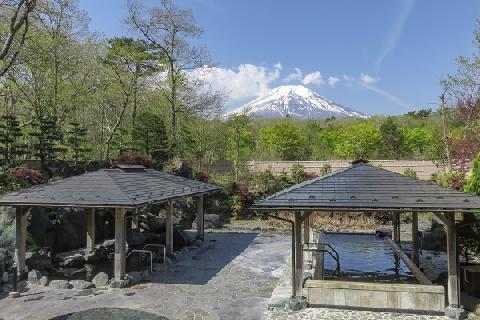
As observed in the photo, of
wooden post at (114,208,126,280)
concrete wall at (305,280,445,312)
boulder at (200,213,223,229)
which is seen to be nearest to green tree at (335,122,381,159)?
boulder at (200,213,223,229)

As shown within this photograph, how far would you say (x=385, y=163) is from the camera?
1356 inches

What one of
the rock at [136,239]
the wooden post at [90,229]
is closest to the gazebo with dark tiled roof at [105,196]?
the rock at [136,239]

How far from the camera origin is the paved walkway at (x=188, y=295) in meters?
9.48

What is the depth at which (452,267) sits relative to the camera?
9.02m

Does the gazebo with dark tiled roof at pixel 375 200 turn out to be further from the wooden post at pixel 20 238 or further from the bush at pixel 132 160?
the bush at pixel 132 160

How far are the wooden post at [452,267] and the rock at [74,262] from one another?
38.3ft

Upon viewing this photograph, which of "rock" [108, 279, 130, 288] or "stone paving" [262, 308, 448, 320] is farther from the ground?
"rock" [108, 279, 130, 288]

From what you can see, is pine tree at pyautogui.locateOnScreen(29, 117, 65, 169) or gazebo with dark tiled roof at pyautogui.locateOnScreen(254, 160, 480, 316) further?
pine tree at pyautogui.locateOnScreen(29, 117, 65, 169)

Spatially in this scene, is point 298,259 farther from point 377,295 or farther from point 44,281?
point 44,281

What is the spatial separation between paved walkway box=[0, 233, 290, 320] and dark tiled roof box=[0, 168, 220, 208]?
7.77 ft

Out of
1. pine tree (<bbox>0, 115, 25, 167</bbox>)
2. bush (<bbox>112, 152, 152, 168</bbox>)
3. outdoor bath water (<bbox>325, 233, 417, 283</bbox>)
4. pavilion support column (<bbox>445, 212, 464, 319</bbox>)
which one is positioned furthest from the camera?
bush (<bbox>112, 152, 152, 168</bbox>)

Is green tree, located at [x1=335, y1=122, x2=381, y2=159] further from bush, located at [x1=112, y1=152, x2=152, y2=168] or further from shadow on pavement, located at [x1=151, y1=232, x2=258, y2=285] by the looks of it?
bush, located at [x1=112, y1=152, x2=152, y2=168]

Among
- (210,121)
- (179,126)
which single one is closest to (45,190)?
(179,126)

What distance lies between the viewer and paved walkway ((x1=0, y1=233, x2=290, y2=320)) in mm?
9484
